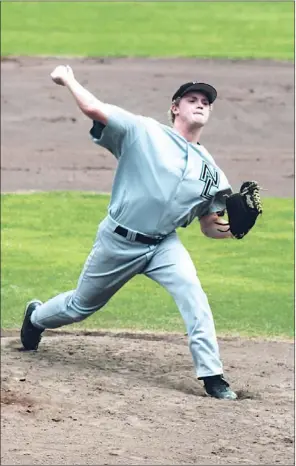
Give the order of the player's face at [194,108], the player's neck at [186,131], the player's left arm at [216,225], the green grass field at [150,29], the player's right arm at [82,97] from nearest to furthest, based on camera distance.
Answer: the player's right arm at [82,97] → the player's face at [194,108] → the player's neck at [186,131] → the player's left arm at [216,225] → the green grass field at [150,29]

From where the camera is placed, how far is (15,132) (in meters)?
15.4

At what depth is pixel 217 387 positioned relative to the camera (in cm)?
647

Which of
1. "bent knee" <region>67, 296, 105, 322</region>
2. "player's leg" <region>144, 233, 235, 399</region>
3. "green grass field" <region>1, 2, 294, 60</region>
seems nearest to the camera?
"player's leg" <region>144, 233, 235, 399</region>

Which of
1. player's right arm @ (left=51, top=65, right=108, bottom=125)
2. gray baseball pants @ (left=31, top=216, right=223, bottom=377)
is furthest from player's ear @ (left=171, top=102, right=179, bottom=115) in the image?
gray baseball pants @ (left=31, top=216, right=223, bottom=377)

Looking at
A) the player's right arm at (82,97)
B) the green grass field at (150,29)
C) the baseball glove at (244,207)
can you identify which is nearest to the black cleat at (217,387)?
the baseball glove at (244,207)

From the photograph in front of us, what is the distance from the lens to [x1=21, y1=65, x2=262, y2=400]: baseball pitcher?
6145 mm

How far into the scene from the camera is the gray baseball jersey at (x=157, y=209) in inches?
242

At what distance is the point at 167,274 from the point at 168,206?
1.44 ft

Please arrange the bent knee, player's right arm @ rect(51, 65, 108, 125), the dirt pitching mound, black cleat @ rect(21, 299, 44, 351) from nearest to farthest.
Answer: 1. the dirt pitching mound
2. player's right arm @ rect(51, 65, 108, 125)
3. the bent knee
4. black cleat @ rect(21, 299, 44, 351)

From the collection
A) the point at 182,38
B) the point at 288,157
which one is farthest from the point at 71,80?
the point at 182,38

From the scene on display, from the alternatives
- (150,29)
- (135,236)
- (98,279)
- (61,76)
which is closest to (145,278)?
(98,279)

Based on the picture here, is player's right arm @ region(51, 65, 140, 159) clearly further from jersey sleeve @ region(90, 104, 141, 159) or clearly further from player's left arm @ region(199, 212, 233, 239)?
player's left arm @ region(199, 212, 233, 239)

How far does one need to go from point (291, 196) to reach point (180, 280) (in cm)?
619

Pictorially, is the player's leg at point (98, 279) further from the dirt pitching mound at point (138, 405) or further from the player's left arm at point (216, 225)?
the player's left arm at point (216, 225)
